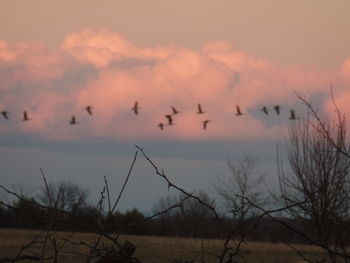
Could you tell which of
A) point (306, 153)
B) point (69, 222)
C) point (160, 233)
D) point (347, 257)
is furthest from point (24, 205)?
point (160, 233)

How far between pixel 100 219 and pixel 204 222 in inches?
30.5

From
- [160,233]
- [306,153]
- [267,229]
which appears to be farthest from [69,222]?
[160,233]

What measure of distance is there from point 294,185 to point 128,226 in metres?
18.7

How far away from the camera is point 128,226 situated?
2496 millimetres

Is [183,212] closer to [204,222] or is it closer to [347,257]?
[204,222]

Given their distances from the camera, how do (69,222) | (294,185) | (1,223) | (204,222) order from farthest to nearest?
(1,223) < (294,185) < (204,222) < (69,222)

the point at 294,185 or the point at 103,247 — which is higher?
the point at 294,185

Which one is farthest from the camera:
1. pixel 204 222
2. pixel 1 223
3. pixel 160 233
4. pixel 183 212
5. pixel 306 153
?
pixel 1 223

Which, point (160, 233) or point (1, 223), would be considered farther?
point (1, 223)

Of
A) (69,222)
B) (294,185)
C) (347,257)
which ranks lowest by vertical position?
(347,257)

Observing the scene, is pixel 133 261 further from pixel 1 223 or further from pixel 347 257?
pixel 1 223

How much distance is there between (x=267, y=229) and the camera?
8.11ft

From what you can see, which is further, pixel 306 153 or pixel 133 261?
pixel 306 153

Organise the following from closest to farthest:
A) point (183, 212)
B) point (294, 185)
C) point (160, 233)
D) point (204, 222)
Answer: point (183, 212) → point (204, 222) → point (294, 185) → point (160, 233)
